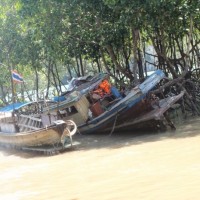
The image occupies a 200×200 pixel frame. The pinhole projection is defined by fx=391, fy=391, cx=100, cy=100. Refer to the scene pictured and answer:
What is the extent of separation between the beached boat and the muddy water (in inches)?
23.0

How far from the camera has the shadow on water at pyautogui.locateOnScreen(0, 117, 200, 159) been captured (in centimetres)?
1133

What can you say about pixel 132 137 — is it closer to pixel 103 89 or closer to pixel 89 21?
pixel 103 89

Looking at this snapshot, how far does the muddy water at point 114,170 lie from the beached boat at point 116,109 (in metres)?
0.58

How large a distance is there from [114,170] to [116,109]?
463cm

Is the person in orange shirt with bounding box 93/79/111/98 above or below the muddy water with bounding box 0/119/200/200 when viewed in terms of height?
above

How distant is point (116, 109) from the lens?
501 inches

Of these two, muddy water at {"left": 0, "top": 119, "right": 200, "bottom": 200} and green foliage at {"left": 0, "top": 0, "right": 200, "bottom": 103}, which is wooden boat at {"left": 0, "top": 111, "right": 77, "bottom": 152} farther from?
green foliage at {"left": 0, "top": 0, "right": 200, "bottom": 103}

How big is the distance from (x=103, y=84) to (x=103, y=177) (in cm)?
657

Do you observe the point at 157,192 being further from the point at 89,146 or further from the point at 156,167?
the point at 89,146

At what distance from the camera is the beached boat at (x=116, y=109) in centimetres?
1241

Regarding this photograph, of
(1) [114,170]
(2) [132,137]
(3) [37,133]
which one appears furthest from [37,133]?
(1) [114,170]

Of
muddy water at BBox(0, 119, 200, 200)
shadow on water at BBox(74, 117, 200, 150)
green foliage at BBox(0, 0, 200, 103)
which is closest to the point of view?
muddy water at BBox(0, 119, 200, 200)

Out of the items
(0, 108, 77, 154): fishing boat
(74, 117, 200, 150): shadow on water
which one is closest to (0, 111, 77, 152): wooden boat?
(0, 108, 77, 154): fishing boat

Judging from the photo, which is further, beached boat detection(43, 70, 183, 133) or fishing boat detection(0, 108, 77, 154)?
beached boat detection(43, 70, 183, 133)
